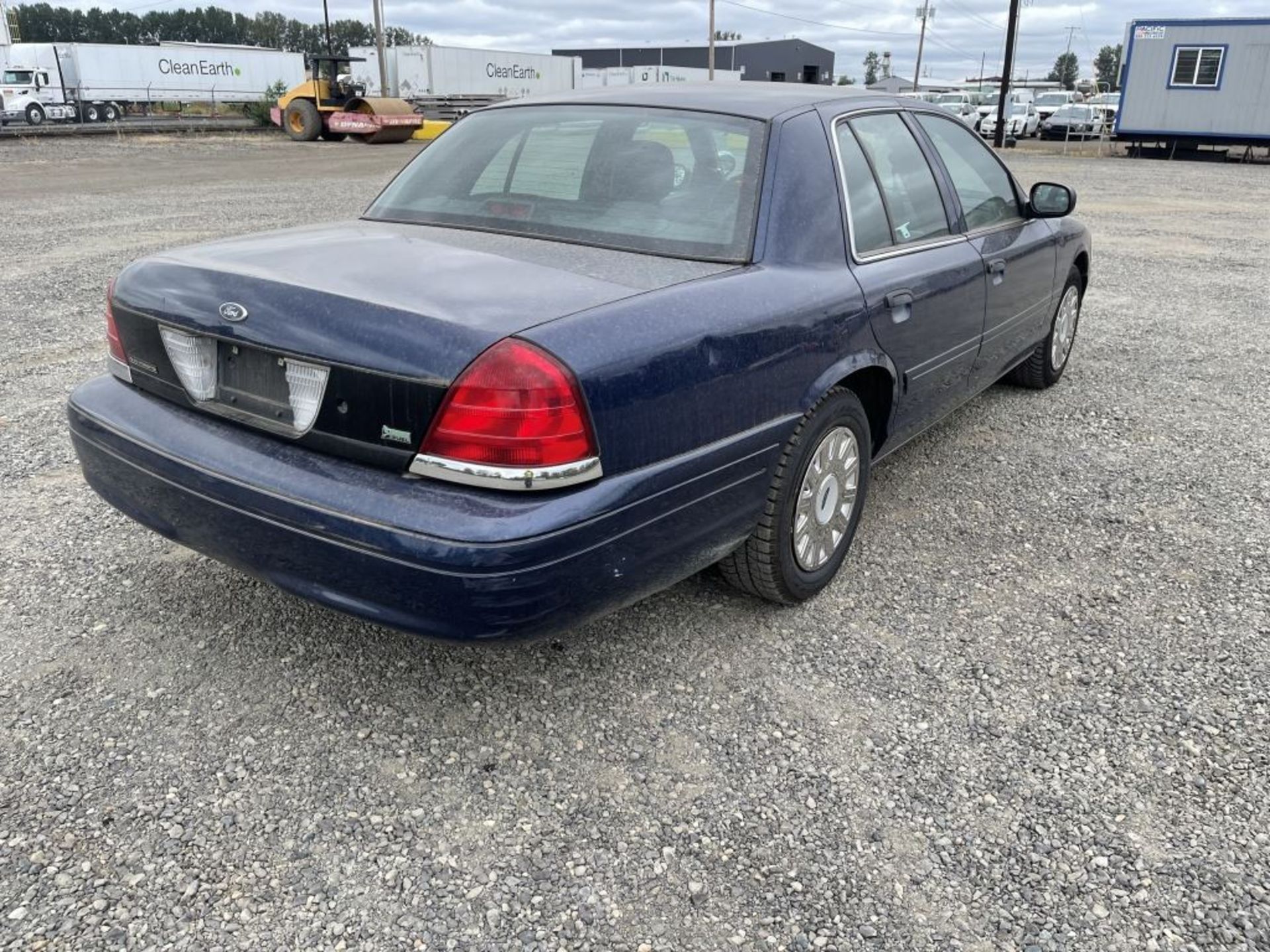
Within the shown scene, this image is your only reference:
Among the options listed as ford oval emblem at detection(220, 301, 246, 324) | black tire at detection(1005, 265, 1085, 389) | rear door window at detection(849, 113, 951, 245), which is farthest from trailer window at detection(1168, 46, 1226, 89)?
ford oval emblem at detection(220, 301, 246, 324)

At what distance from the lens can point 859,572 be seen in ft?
11.6

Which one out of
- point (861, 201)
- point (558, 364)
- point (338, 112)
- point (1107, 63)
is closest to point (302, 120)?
point (338, 112)

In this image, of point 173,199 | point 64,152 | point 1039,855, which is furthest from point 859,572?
point 64,152

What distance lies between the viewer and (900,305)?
332cm

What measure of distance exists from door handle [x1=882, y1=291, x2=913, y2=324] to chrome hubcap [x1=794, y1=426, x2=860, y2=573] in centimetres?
43

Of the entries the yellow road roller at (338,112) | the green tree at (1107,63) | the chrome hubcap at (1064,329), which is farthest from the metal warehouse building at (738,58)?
the chrome hubcap at (1064,329)

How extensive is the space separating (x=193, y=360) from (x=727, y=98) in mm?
1882

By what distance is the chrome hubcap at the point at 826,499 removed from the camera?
3.08 metres

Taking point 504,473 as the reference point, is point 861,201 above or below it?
above

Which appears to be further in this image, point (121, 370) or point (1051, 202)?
point (1051, 202)

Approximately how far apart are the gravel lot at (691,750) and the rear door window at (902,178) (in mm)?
1127

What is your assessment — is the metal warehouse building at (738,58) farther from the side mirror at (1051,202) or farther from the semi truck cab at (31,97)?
the side mirror at (1051,202)

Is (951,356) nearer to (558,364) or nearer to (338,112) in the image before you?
(558,364)

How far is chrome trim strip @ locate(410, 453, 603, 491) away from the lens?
222 centimetres
